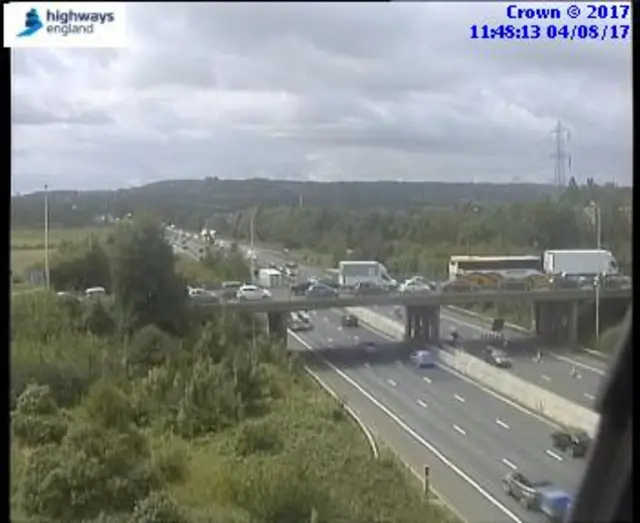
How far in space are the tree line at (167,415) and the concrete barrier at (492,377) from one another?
26 centimetres

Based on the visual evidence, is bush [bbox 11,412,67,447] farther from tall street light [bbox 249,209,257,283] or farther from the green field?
tall street light [bbox 249,209,257,283]

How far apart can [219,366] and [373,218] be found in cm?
56

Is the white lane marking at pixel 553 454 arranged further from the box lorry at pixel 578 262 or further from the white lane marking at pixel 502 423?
the box lorry at pixel 578 262

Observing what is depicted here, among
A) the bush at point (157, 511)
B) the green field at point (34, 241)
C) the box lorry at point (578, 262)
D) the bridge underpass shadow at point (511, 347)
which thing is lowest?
the bush at point (157, 511)

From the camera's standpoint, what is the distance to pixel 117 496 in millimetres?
1840

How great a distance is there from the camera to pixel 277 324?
7.61 ft

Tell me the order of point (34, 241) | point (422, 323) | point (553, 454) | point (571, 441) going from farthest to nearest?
point (422, 323) < point (553, 454) < point (571, 441) < point (34, 241)

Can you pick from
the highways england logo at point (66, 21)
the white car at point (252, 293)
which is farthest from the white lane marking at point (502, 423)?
the highways england logo at point (66, 21)

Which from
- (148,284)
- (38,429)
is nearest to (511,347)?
(148,284)

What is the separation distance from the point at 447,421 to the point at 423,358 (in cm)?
28

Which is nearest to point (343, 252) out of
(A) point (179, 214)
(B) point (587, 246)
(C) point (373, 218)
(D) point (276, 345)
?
(C) point (373, 218)

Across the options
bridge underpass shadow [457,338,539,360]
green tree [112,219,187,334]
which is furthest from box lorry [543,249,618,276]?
green tree [112,219,187,334]

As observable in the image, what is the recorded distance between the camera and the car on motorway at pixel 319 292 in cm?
229

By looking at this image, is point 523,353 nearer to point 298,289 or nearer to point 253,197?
point 298,289
